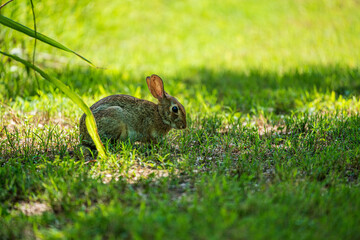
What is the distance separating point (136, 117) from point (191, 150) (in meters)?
0.79

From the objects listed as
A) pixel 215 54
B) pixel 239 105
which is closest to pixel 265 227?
pixel 239 105

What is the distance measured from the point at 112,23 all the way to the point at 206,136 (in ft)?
26.6

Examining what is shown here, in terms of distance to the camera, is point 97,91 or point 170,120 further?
point 97,91

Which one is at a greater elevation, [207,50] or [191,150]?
[207,50]

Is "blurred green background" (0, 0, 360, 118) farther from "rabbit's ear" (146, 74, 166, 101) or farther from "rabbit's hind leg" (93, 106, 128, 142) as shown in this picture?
"rabbit's hind leg" (93, 106, 128, 142)

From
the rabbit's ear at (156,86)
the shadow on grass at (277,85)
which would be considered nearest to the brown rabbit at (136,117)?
the rabbit's ear at (156,86)

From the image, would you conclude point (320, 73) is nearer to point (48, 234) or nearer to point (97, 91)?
point (97, 91)

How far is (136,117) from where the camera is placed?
455 cm

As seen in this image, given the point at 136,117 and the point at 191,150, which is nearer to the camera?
the point at 191,150

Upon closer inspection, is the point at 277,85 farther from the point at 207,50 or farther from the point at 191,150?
the point at 207,50

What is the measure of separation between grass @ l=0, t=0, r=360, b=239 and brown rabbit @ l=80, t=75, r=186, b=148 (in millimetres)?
175

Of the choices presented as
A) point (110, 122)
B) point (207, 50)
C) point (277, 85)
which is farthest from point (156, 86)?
point (207, 50)

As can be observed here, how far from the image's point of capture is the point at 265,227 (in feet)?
8.55

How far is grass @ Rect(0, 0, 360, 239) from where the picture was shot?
275 centimetres
